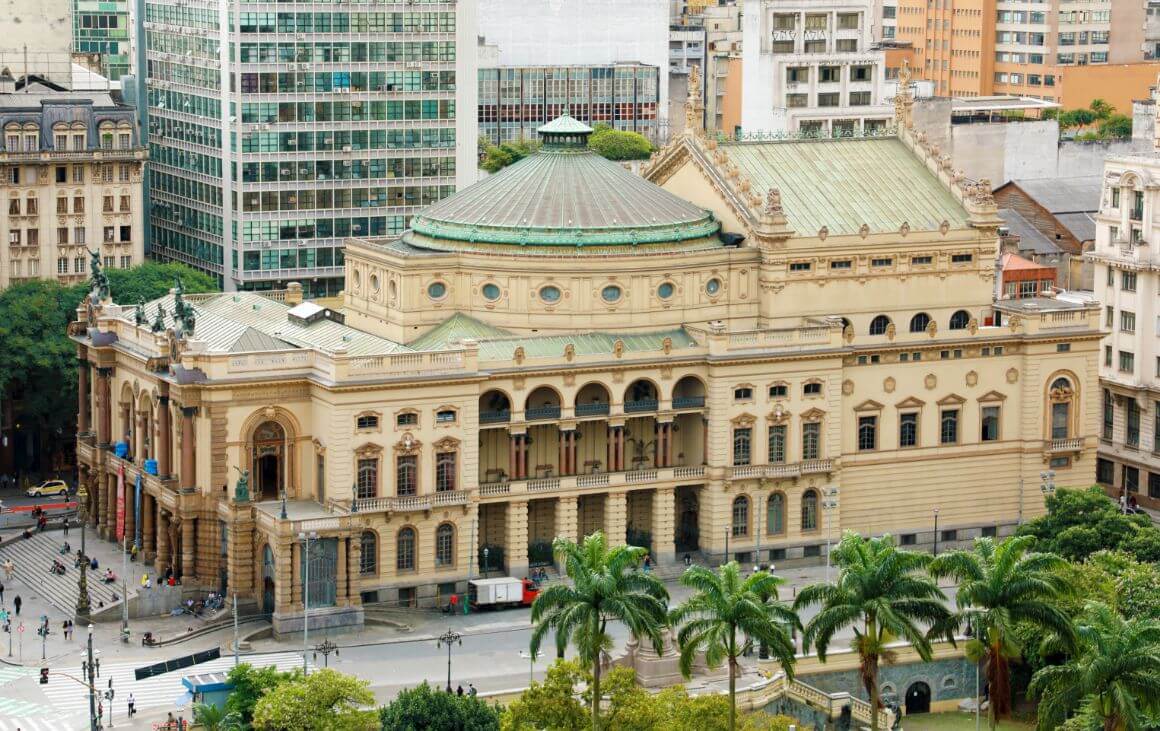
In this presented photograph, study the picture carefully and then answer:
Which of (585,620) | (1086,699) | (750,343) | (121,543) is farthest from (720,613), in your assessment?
(121,543)

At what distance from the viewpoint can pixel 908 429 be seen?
192250 millimetres

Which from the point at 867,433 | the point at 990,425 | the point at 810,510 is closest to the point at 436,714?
the point at 810,510

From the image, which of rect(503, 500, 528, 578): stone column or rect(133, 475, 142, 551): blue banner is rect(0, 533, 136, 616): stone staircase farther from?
rect(503, 500, 528, 578): stone column

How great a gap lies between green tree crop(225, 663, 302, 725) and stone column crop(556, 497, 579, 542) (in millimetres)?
33863

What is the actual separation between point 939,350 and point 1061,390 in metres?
10.4

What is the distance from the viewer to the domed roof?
186 metres

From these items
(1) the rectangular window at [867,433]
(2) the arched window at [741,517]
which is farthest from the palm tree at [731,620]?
(1) the rectangular window at [867,433]

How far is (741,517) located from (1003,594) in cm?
4181

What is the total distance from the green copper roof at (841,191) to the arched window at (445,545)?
33238mm

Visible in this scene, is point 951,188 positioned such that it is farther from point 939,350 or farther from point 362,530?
point 362,530

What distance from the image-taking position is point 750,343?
185 m

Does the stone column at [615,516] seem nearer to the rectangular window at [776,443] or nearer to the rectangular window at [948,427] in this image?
the rectangular window at [776,443]

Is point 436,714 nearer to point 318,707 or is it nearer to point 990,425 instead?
point 318,707

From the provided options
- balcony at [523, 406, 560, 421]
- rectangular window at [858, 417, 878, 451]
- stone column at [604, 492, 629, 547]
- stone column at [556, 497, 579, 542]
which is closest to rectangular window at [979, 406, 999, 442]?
rectangular window at [858, 417, 878, 451]
